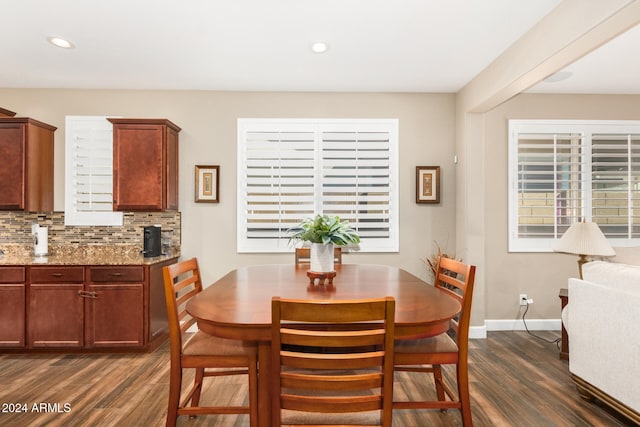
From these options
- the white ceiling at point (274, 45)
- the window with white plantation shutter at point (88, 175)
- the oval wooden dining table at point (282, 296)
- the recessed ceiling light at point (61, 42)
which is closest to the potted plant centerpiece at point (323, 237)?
the oval wooden dining table at point (282, 296)

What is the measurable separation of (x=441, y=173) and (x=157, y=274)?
3079 mm

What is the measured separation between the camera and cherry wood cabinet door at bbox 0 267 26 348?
316 cm

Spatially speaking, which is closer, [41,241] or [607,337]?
[607,337]

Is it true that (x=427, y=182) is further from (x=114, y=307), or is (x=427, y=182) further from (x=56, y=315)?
(x=56, y=315)

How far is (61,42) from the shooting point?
2.82 metres

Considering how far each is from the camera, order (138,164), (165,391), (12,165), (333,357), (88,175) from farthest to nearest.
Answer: (88,175) < (138,164) < (12,165) < (165,391) < (333,357)

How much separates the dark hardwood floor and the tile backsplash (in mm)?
1128

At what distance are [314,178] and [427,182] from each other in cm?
122

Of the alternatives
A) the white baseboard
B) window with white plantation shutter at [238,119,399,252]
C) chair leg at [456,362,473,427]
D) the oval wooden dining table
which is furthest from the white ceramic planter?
the white baseboard

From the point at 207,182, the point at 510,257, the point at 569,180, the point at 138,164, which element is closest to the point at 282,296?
the point at 207,182

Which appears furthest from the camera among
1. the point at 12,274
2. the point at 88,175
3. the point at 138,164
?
the point at 88,175

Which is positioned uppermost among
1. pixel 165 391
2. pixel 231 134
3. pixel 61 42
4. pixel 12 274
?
pixel 61 42

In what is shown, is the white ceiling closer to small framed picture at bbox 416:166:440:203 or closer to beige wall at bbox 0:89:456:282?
beige wall at bbox 0:89:456:282

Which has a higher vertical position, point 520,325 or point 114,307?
point 114,307
